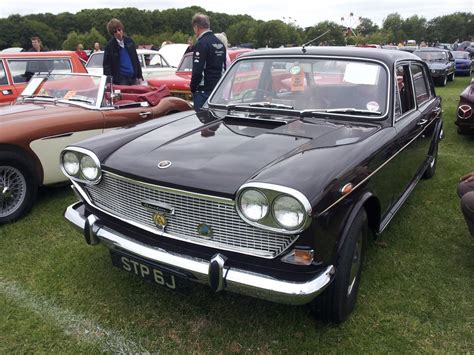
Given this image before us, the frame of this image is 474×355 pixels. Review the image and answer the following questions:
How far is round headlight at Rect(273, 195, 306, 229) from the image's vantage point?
2064mm

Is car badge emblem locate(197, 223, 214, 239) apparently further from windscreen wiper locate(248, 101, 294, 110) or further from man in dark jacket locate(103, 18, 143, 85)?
man in dark jacket locate(103, 18, 143, 85)

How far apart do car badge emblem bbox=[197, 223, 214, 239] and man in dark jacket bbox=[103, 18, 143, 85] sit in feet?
15.3

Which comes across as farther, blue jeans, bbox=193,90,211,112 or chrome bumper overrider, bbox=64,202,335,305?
blue jeans, bbox=193,90,211,112

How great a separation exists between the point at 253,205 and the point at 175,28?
93.7m

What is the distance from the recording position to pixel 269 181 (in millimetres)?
2107

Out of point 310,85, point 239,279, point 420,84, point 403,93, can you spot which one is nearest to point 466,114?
point 420,84

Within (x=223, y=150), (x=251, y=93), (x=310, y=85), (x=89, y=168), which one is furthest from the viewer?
(x=251, y=93)

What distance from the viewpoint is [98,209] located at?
9.38 feet

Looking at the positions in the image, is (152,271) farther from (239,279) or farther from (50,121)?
(50,121)

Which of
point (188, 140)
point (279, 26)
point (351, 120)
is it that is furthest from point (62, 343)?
point (279, 26)

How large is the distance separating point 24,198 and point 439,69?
1588 centimetres

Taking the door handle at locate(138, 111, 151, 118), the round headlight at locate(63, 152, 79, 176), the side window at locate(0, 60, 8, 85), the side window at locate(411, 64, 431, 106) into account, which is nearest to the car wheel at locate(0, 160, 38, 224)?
the round headlight at locate(63, 152, 79, 176)

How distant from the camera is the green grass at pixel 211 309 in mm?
2543

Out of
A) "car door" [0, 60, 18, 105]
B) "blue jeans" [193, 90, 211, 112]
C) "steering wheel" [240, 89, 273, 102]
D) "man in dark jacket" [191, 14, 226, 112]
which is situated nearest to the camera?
"steering wheel" [240, 89, 273, 102]
